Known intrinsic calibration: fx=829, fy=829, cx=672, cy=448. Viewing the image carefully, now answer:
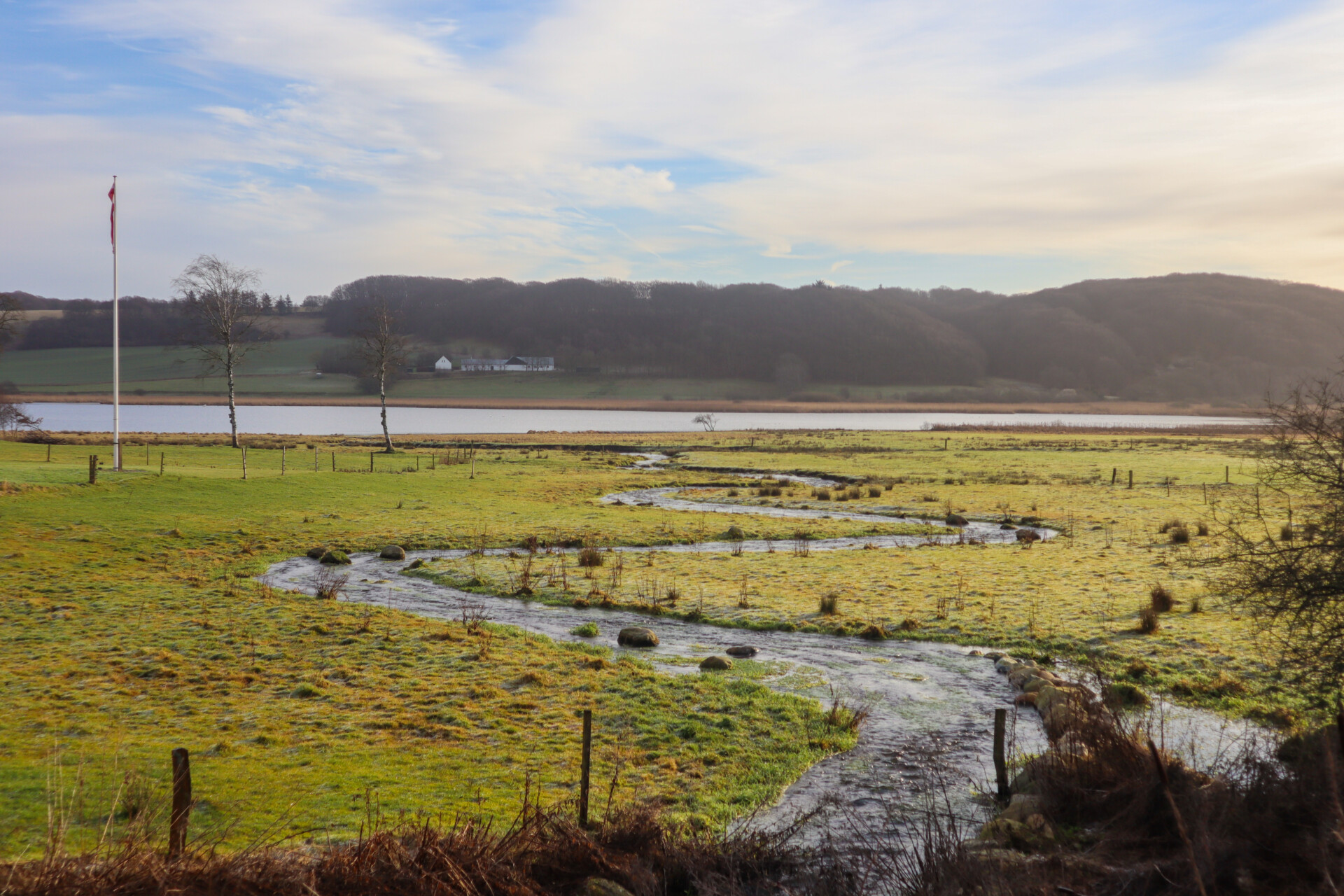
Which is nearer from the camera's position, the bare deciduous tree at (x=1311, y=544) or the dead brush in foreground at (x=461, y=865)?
the dead brush in foreground at (x=461, y=865)

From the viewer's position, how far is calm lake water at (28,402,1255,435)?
118 m

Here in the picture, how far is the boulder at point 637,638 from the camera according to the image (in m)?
17.3

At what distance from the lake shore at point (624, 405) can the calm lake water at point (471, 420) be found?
4.81 feet

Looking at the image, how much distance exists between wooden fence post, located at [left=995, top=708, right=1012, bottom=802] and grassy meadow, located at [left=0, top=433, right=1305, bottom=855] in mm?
2612

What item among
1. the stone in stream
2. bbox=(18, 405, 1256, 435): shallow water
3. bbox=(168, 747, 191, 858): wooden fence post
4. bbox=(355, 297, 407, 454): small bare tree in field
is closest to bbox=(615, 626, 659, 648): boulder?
the stone in stream

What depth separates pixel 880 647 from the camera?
17.4 meters

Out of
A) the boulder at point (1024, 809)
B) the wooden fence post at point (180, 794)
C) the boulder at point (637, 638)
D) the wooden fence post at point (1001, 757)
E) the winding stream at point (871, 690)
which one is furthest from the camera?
the boulder at point (637, 638)

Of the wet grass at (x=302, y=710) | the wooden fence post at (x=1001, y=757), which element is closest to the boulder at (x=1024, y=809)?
the wooden fence post at (x=1001, y=757)

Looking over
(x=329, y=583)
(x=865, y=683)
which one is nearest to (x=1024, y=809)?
(x=865, y=683)

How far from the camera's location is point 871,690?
14.6 meters

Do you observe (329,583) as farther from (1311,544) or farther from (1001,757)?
(1311,544)

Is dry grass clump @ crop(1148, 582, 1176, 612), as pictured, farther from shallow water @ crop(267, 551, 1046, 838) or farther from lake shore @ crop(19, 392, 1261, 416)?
lake shore @ crop(19, 392, 1261, 416)

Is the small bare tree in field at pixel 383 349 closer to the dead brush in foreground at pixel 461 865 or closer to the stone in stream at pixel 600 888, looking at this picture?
the dead brush in foreground at pixel 461 865

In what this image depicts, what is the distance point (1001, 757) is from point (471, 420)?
143 m
